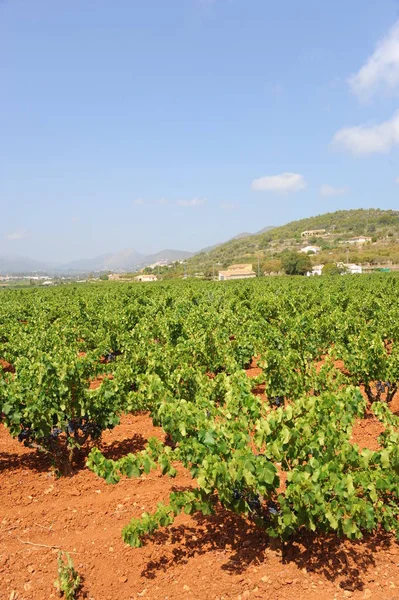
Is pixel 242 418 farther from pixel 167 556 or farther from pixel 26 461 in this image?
pixel 26 461

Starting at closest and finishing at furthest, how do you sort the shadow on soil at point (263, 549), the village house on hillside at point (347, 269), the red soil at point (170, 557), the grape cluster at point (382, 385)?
1. the red soil at point (170, 557)
2. the shadow on soil at point (263, 549)
3. the grape cluster at point (382, 385)
4. the village house on hillside at point (347, 269)

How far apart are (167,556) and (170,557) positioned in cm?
4

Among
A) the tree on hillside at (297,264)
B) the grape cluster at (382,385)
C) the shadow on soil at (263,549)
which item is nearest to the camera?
the shadow on soil at (263,549)

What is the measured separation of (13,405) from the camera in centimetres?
632

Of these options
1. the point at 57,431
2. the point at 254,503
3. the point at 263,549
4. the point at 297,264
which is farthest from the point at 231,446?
the point at 297,264

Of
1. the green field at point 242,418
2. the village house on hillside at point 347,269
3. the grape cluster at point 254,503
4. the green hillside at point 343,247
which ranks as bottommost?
the grape cluster at point 254,503

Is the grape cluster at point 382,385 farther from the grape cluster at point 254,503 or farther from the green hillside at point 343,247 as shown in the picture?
the green hillside at point 343,247

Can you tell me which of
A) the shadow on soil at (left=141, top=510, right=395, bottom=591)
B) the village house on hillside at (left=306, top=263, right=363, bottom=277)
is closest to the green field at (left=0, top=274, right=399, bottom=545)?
the shadow on soil at (left=141, top=510, right=395, bottom=591)

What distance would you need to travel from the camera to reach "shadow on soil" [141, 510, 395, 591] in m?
4.37

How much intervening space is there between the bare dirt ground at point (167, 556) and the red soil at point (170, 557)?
0.04 feet

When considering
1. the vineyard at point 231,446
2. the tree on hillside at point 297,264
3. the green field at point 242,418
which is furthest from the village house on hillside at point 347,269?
the vineyard at point 231,446

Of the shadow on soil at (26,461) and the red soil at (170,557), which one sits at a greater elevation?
the shadow on soil at (26,461)

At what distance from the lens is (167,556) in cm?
471

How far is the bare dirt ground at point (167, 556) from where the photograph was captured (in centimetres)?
419
